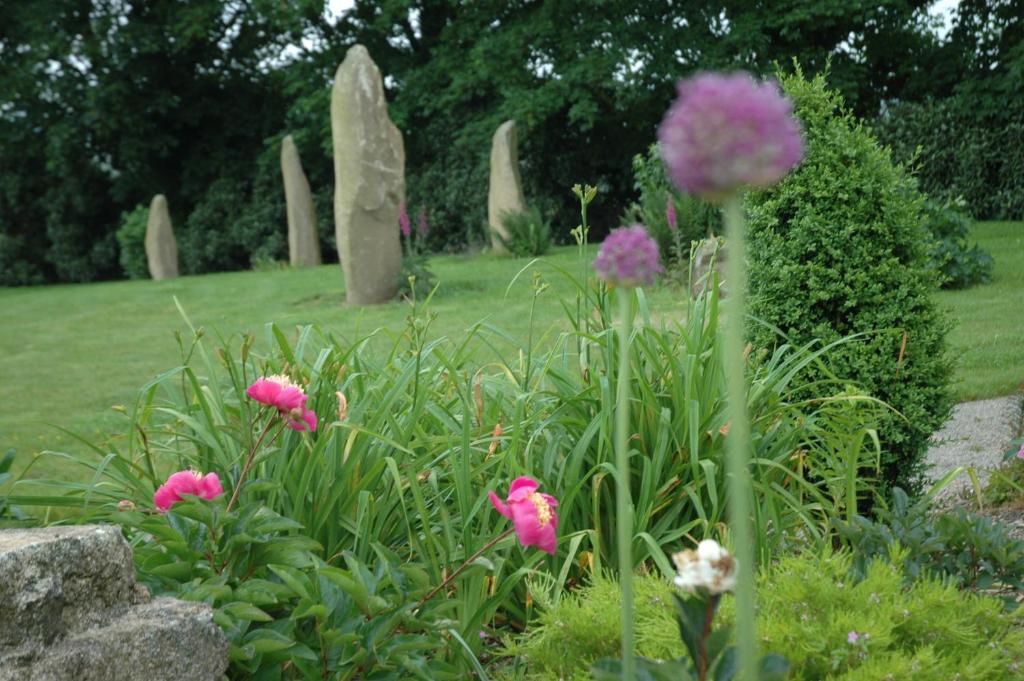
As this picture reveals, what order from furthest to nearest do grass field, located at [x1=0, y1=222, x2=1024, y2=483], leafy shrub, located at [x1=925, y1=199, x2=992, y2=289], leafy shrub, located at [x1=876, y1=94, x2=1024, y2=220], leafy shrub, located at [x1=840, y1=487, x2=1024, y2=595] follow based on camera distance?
leafy shrub, located at [x1=876, y1=94, x2=1024, y2=220] → leafy shrub, located at [x1=925, y1=199, x2=992, y2=289] → grass field, located at [x1=0, y1=222, x2=1024, y2=483] → leafy shrub, located at [x1=840, y1=487, x2=1024, y2=595]

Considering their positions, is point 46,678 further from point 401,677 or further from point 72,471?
point 72,471

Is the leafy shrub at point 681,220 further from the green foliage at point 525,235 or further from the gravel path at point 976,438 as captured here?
the gravel path at point 976,438

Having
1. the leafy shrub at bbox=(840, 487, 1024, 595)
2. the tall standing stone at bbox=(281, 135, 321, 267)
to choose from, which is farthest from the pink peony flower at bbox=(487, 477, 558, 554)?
the tall standing stone at bbox=(281, 135, 321, 267)

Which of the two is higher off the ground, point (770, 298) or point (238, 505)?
point (770, 298)

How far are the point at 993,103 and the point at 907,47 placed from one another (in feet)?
11.7

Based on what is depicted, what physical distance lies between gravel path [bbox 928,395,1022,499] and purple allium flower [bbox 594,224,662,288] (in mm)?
4122

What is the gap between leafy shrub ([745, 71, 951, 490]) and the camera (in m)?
3.74

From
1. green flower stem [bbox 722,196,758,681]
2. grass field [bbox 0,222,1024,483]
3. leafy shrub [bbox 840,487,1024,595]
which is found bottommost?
grass field [bbox 0,222,1024,483]

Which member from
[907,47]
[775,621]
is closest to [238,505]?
[775,621]

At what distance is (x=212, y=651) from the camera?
73.3 inches

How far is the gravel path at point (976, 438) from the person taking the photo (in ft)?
16.2

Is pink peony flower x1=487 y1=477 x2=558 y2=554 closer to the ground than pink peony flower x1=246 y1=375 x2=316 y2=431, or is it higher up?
closer to the ground

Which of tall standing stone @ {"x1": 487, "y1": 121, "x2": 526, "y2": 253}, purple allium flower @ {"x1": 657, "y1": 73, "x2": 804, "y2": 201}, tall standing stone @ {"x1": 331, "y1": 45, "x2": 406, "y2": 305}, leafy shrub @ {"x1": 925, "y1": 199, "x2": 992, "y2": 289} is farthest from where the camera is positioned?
tall standing stone @ {"x1": 487, "y1": 121, "x2": 526, "y2": 253}

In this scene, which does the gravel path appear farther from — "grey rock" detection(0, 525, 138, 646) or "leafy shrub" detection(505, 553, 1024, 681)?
"grey rock" detection(0, 525, 138, 646)
